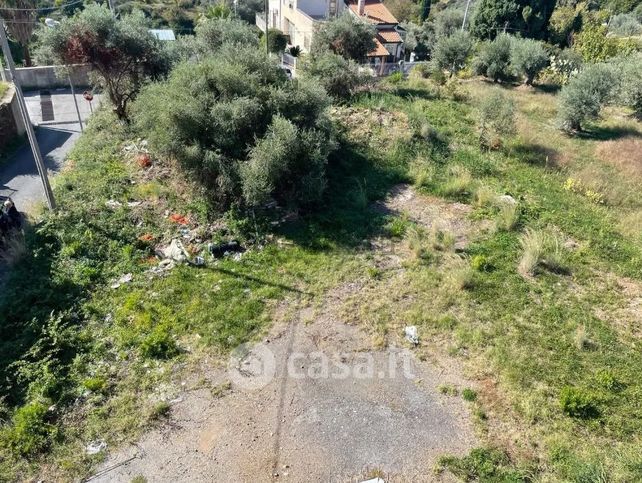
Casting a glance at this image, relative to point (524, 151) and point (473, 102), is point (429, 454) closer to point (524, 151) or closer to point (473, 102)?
point (524, 151)

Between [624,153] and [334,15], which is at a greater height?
[334,15]

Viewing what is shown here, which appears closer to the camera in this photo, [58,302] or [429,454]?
[429,454]

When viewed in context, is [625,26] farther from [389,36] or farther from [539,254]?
[539,254]

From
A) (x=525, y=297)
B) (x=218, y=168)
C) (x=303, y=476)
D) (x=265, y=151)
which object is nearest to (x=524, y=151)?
(x=525, y=297)

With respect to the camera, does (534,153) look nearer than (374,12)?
Yes

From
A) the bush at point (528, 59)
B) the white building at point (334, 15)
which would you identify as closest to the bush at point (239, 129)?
the bush at point (528, 59)

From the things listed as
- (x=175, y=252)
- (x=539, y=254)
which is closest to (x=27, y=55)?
(x=175, y=252)

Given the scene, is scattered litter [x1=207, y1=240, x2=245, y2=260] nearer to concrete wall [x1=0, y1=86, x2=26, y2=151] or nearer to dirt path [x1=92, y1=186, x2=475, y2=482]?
dirt path [x1=92, y1=186, x2=475, y2=482]
